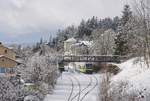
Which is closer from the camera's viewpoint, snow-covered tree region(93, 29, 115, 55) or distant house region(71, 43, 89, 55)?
snow-covered tree region(93, 29, 115, 55)

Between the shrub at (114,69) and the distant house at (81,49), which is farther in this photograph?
the distant house at (81,49)

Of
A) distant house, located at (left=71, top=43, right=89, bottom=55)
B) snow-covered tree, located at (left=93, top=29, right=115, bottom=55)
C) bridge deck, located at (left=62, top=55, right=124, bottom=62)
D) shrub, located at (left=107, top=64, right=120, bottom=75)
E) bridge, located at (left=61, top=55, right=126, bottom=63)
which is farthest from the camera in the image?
distant house, located at (left=71, top=43, right=89, bottom=55)

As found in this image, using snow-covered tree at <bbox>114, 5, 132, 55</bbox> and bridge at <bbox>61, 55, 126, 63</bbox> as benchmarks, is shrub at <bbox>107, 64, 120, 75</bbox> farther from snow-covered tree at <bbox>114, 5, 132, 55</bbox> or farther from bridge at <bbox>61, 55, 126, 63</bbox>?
bridge at <bbox>61, 55, 126, 63</bbox>

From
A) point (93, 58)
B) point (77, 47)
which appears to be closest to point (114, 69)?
point (93, 58)

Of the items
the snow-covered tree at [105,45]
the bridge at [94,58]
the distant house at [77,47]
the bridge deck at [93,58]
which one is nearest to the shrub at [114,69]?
the bridge at [94,58]

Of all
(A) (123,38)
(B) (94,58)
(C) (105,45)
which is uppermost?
(C) (105,45)

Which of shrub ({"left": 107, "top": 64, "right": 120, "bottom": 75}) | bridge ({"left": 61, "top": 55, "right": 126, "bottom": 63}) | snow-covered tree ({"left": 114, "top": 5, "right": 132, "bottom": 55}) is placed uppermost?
snow-covered tree ({"left": 114, "top": 5, "right": 132, "bottom": 55})

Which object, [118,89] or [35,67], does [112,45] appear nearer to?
[35,67]

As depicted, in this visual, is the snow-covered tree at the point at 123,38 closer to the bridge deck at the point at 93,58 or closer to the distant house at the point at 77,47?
the bridge deck at the point at 93,58

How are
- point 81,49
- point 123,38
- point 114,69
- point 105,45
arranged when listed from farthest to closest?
point 81,49 < point 105,45 < point 123,38 < point 114,69

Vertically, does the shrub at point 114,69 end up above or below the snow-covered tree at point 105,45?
below

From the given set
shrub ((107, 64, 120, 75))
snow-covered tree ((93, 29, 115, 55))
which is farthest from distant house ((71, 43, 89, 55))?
shrub ((107, 64, 120, 75))

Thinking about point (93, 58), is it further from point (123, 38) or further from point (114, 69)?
point (114, 69)

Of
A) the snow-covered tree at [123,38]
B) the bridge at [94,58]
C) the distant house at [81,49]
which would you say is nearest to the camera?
the snow-covered tree at [123,38]
